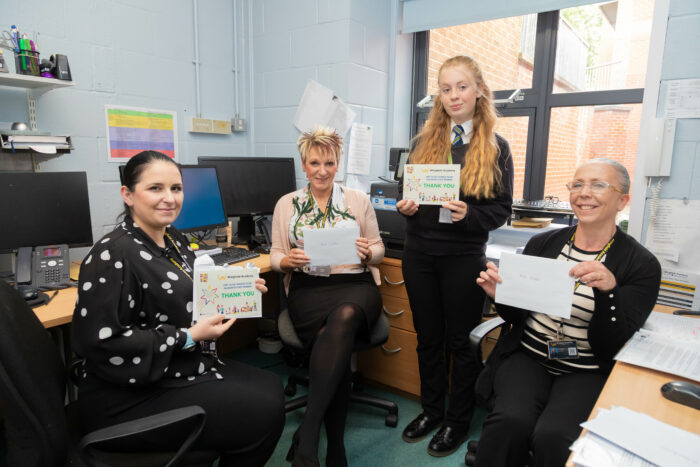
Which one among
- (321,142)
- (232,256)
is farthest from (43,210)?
(321,142)

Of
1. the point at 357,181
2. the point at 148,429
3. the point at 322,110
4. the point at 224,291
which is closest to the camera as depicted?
the point at 148,429

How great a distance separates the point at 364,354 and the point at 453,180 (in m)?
1.20

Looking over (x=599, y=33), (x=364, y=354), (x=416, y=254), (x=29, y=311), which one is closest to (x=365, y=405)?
(x=364, y=354)

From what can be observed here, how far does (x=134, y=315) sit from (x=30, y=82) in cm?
131

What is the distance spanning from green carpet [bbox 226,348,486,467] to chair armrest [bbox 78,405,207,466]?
0.85 meters

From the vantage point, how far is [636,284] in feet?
4.37

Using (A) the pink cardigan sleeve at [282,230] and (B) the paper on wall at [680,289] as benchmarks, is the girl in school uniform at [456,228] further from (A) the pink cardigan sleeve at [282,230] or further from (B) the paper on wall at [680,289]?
(B) the paper on wall at [680,289]

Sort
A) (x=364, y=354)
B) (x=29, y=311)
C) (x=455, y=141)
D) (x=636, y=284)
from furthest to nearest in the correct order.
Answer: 1. (x=364, y=354)
2. (x=455, y=141)
3. (x=636, y=284)
4. (x=29, y=311)

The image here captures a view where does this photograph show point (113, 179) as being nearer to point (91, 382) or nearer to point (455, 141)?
point (91, 382)

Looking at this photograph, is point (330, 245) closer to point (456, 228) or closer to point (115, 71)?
point (456, 228)

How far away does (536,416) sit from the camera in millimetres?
1302

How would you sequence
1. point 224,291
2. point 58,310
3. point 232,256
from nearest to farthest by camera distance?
point 224,291, point 58,310, point 232,256

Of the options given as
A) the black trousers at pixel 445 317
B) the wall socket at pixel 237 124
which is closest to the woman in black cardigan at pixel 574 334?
the black trousers at pixel 445 317

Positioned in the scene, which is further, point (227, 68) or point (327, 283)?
point (227, 68)
